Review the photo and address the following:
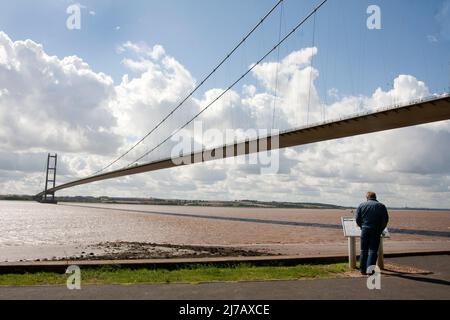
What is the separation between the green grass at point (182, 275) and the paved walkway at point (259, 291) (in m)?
0.45

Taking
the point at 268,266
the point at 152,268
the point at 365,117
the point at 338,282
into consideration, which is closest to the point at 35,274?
the point at 152,268

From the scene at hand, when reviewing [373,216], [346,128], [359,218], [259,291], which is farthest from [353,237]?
[346,128]

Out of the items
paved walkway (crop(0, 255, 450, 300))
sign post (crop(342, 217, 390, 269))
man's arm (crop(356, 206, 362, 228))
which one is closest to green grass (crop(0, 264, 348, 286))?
sign post (crop(342, 217, 390, 269))

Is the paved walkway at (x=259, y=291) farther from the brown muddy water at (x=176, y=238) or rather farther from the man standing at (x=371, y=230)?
the brown muddy water at (x=176, y=238)

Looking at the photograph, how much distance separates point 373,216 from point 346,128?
37.2 m

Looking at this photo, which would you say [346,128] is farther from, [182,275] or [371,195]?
[182,275]

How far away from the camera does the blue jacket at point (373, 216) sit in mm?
7691

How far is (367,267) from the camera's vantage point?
7.68 meters

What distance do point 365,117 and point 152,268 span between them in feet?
115

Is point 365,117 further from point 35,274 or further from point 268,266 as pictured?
point 35,274

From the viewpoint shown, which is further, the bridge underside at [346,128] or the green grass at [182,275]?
the bridge underside at [346,128]

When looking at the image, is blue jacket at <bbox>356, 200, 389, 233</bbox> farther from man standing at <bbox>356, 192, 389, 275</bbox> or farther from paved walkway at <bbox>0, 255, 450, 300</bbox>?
paved walkway at <bbox>0, 255, 450, 300</bbox>

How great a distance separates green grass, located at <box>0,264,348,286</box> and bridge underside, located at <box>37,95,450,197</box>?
104ft

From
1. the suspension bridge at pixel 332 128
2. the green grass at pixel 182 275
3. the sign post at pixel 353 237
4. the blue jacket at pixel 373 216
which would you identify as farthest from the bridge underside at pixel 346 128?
the green grass at pixel 182 275
